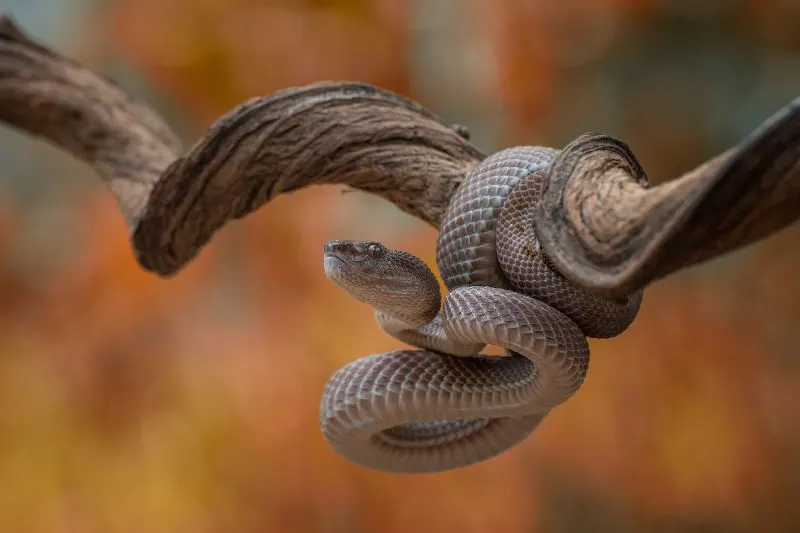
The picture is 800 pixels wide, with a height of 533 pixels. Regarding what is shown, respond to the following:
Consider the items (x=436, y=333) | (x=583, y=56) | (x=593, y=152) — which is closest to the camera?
(x=593, y=152)

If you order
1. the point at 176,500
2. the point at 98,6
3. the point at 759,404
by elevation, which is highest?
the point at 98,6

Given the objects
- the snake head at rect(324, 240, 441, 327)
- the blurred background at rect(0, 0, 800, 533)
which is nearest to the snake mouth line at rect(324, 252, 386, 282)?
the snake head at rect(324, 240, 441, 327)

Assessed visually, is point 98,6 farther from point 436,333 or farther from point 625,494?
point 625,494

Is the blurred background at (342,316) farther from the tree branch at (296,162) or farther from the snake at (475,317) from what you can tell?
the snake at (475,317)

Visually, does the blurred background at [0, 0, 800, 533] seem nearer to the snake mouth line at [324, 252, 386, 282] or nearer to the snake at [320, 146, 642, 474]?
the snake at [320, 146, 642, 474]

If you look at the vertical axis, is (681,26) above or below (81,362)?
above

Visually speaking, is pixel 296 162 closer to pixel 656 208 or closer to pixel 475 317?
pixel 475 317

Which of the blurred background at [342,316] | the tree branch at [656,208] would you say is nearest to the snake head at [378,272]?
the tree branch at [656,208]

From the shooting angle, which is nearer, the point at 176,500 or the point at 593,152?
the point at 593,152

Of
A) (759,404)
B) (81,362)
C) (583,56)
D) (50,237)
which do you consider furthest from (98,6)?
(759,404)
